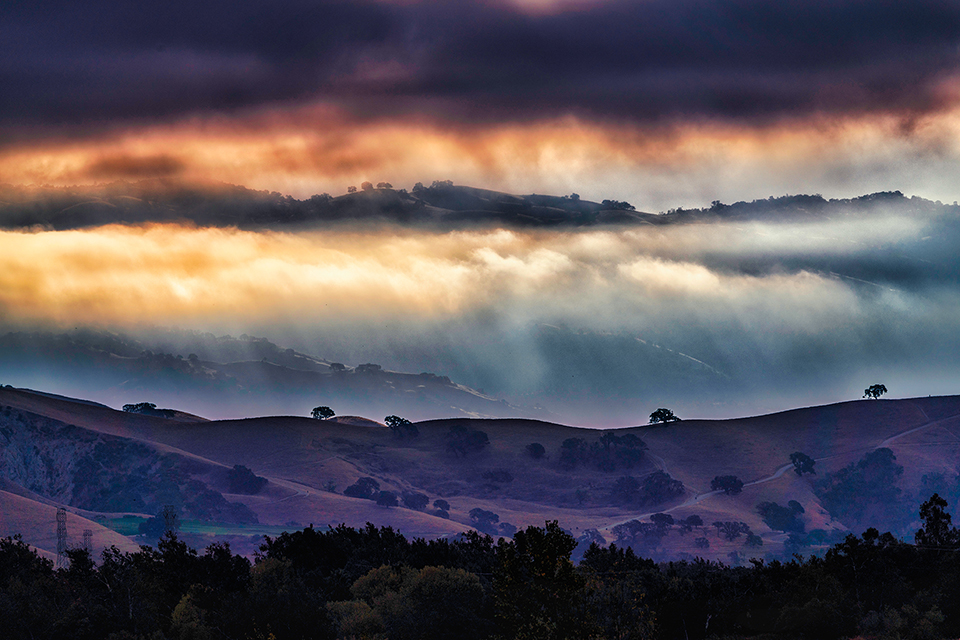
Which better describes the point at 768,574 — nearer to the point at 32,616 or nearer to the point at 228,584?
the point at 228,584

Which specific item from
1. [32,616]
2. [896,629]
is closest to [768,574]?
[896,629]

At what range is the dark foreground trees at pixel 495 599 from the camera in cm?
5207

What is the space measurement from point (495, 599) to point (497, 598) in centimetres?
1211

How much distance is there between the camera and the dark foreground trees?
171 feet

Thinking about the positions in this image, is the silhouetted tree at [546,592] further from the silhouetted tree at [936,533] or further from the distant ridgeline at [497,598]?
the silhouetted tree at [936,533]

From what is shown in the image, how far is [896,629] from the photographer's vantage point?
6838 cm

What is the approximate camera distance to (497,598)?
5388 centimetres

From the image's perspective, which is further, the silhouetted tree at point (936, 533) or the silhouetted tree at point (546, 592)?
the silhouetted tree at point (936, 533)

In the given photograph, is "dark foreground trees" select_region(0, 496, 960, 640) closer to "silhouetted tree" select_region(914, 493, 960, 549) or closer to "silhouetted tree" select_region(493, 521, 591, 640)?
"silhouetted tree" select_region(493, 521, 591, 640)

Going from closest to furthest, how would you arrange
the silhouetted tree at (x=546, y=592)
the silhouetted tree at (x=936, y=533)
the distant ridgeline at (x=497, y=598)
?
the silhouetted tree at (x=546, y=592) < the distant ridgeline at (x=497, y=598) < the silhouetted tree at (x=936, y=533)

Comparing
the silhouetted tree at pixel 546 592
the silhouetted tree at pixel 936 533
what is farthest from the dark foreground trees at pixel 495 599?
the silhouetted tree at pixel 936 533

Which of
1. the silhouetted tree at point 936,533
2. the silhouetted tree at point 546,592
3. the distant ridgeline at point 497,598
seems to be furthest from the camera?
the silhouetted tree at point 936,533

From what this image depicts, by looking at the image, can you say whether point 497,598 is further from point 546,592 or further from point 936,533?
point 936,533

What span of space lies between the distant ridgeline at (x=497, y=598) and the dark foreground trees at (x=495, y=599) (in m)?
0.11
